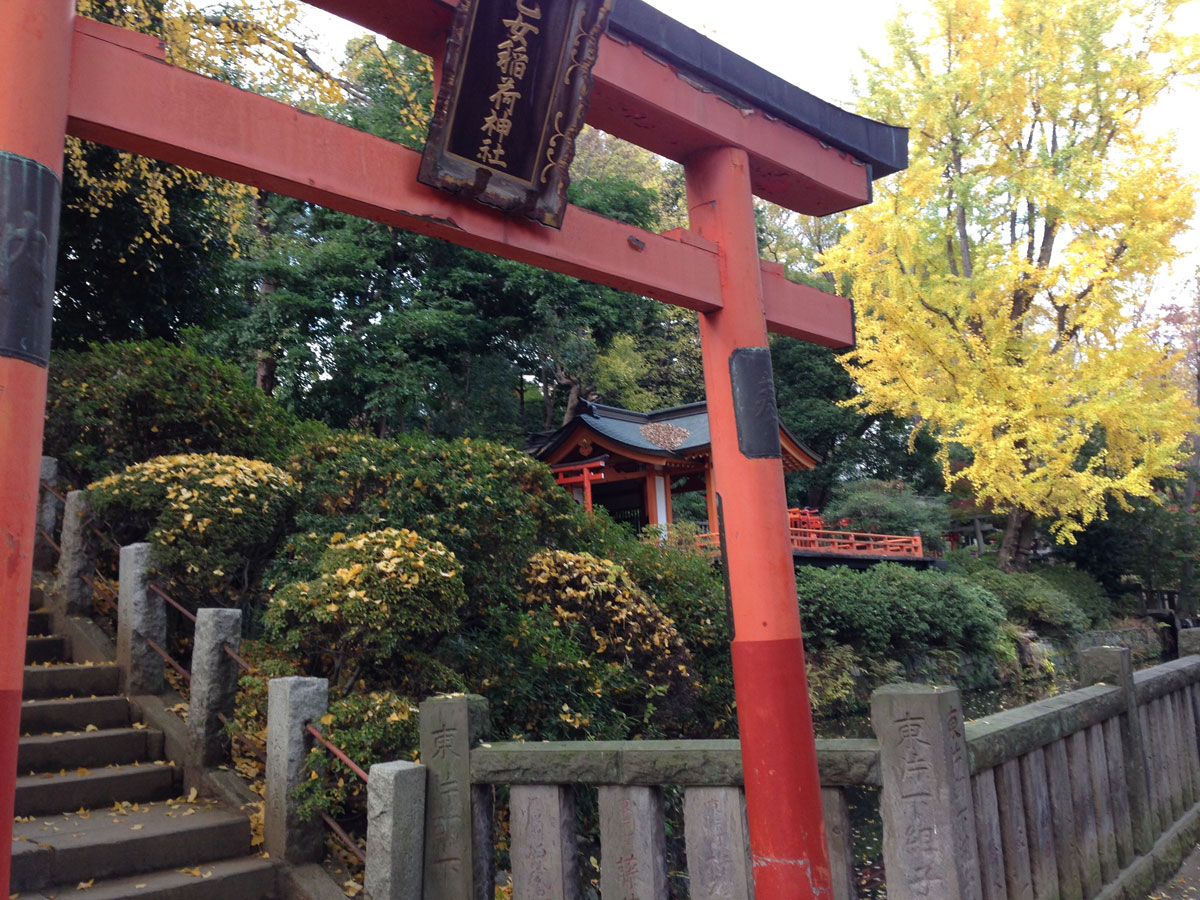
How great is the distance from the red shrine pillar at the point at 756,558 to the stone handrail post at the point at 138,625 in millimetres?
3557

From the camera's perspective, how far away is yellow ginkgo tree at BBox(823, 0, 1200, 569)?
15328 millimetres

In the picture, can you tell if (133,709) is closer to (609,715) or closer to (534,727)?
(534,727)

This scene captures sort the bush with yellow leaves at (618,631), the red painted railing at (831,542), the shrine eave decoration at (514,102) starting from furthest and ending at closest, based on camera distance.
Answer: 1. the red painted railing at (831,542)
2. the bush with yellow leaves at (618,631)
3. the shrine eave decoration at (514,102)

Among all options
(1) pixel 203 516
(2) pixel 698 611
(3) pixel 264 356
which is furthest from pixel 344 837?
(3) pixel 264 356

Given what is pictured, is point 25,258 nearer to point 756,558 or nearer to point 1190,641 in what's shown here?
point 756,558

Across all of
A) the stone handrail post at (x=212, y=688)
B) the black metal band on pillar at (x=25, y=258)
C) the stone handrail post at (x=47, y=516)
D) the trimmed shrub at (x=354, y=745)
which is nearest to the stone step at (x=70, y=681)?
the stone handrail post at (x=212, y=688)

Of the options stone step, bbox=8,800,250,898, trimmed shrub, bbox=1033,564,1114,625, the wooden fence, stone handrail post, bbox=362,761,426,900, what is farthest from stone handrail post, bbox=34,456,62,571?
trimmed shrub, bbox=1033,564,1114,625

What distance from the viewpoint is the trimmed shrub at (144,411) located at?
6.97 m

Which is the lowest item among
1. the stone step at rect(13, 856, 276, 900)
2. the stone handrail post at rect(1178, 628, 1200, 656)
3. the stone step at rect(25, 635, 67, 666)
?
the stone step at rect(13, 856, 276, 900)

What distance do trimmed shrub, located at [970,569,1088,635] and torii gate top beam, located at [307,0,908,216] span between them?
1598cm

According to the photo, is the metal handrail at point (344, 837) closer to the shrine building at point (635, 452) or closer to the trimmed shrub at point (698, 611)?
the trimmed shrub at point (698, 611)

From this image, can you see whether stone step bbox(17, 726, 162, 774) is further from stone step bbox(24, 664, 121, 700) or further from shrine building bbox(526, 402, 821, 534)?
shrine building bbox(526, 402, 821, 534)

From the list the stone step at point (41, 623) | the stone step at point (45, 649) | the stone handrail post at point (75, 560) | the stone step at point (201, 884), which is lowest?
the stone step at point (201, 884)

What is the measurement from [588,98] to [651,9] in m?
0.59
